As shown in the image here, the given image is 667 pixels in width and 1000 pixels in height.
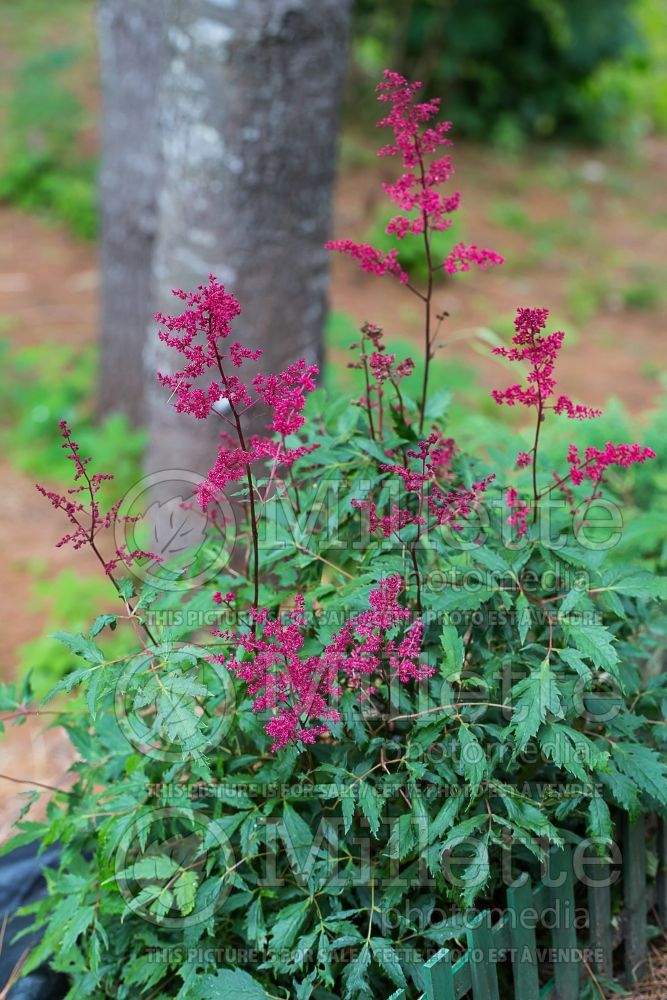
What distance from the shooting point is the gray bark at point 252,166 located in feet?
10.7

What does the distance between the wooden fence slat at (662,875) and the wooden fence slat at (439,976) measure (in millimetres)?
765

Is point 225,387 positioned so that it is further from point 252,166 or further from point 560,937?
point 252,166

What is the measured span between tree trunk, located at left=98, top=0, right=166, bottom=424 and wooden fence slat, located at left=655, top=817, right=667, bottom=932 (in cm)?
352

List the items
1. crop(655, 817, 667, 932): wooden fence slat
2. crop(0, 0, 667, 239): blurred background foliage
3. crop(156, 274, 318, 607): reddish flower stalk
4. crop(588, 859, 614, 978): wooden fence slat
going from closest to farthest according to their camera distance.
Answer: crop(156, 274, 318, 607): reddish flower stalk < crop(588, 859, 614, 978): wooden fence slat < crop(655, 817, 667, 932): wooden fence slat < crop(0, 0, 667, 239): blurred background foliage

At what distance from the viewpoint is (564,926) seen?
1.93 meters

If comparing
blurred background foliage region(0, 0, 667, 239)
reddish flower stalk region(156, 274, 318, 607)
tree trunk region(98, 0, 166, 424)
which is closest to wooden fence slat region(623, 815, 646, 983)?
reddish flower stalk region(156, 274, 318, 607)

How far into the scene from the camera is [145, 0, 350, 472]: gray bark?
3254mm

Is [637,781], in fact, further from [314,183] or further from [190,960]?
[314,183]

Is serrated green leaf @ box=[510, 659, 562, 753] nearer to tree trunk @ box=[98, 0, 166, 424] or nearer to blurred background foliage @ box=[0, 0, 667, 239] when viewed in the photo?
tree trunk @ box=[98, 0, 166, 424]

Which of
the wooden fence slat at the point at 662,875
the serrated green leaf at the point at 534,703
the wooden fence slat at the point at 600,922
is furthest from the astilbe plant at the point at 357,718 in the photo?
the wooden fence slat at the point at 662,875

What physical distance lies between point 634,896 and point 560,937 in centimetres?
26

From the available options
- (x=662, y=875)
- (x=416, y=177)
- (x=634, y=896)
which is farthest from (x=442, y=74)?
(x=634, y=896)

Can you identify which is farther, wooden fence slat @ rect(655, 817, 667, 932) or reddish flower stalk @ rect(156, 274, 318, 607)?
wooden fence slat @ rect(655, 817, 667, 932)

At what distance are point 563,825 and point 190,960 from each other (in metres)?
0.78
